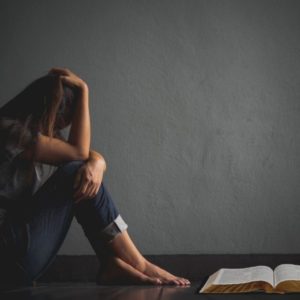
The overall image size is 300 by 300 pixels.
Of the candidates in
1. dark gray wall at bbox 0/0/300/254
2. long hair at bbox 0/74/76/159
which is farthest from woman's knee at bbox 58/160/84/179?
dark gray wall at bbox 0/0/300/254

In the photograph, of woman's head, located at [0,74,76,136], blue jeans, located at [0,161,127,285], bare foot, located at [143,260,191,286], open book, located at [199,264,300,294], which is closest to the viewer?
open book, located at [199,264,300,294]

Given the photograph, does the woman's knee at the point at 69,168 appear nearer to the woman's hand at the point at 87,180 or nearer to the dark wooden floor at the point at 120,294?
the woman's hand at the point at 87,180

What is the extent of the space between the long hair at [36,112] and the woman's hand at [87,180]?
0.47 ft

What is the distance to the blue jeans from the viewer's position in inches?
56.3

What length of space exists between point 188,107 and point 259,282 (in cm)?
110

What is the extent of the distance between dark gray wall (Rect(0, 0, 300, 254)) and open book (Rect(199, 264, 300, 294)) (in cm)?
80

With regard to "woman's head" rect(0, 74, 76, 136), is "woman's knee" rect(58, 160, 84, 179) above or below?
below

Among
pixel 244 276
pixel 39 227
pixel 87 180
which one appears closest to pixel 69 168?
pixel 87 180

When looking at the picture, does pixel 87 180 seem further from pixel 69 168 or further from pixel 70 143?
pixel 70 143

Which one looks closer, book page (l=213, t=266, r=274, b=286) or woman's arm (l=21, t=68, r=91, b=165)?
book page (l=213, t=266, r=274, b=286)

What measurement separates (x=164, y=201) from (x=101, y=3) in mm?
877

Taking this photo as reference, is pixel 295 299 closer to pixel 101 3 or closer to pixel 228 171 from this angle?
pixel 228 171

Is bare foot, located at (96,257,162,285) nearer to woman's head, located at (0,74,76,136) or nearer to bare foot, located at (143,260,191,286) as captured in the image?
bare foot, located at (143,260,191,286)

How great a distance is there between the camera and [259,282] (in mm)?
1354
